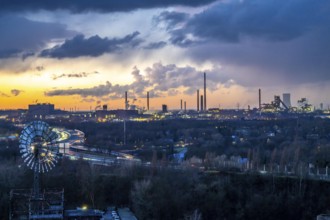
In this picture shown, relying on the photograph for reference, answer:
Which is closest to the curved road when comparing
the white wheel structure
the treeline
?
the treeline

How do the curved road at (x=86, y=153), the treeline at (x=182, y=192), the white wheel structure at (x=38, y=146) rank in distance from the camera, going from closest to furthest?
the white wheel structure at (x=38, y=146)
the treeline at (x=182, y=192)
the curved road at (x=86, y=153)

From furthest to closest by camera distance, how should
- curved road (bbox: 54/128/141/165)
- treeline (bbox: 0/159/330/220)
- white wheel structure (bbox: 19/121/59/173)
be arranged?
1. curved road (bbox: 54/128/141/165)
2. treeline (bbox: 0/159/330/220)
3. white wheel structure (bbox: 19/121/59/173)

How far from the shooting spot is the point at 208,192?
122 feet

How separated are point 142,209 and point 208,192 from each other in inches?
237

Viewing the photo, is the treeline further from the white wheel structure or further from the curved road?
the curved road

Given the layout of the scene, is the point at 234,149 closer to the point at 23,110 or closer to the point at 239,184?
the point at 239,184

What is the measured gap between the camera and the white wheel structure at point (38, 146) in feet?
86.4

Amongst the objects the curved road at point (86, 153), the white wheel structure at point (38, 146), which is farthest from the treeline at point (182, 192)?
the curved road at point (86, 153)

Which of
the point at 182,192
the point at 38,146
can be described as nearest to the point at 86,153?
the point at 182,192

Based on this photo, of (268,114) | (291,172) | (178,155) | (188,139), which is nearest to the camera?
(291,172)

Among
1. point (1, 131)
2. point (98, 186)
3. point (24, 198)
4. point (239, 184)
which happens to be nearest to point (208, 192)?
point (239, 184)

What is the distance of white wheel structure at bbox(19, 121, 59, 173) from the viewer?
26328mm

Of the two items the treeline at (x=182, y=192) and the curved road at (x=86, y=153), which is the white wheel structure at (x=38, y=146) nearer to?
the treeline at (x=182, y=192)

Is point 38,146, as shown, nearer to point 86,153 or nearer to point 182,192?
point 182,192
